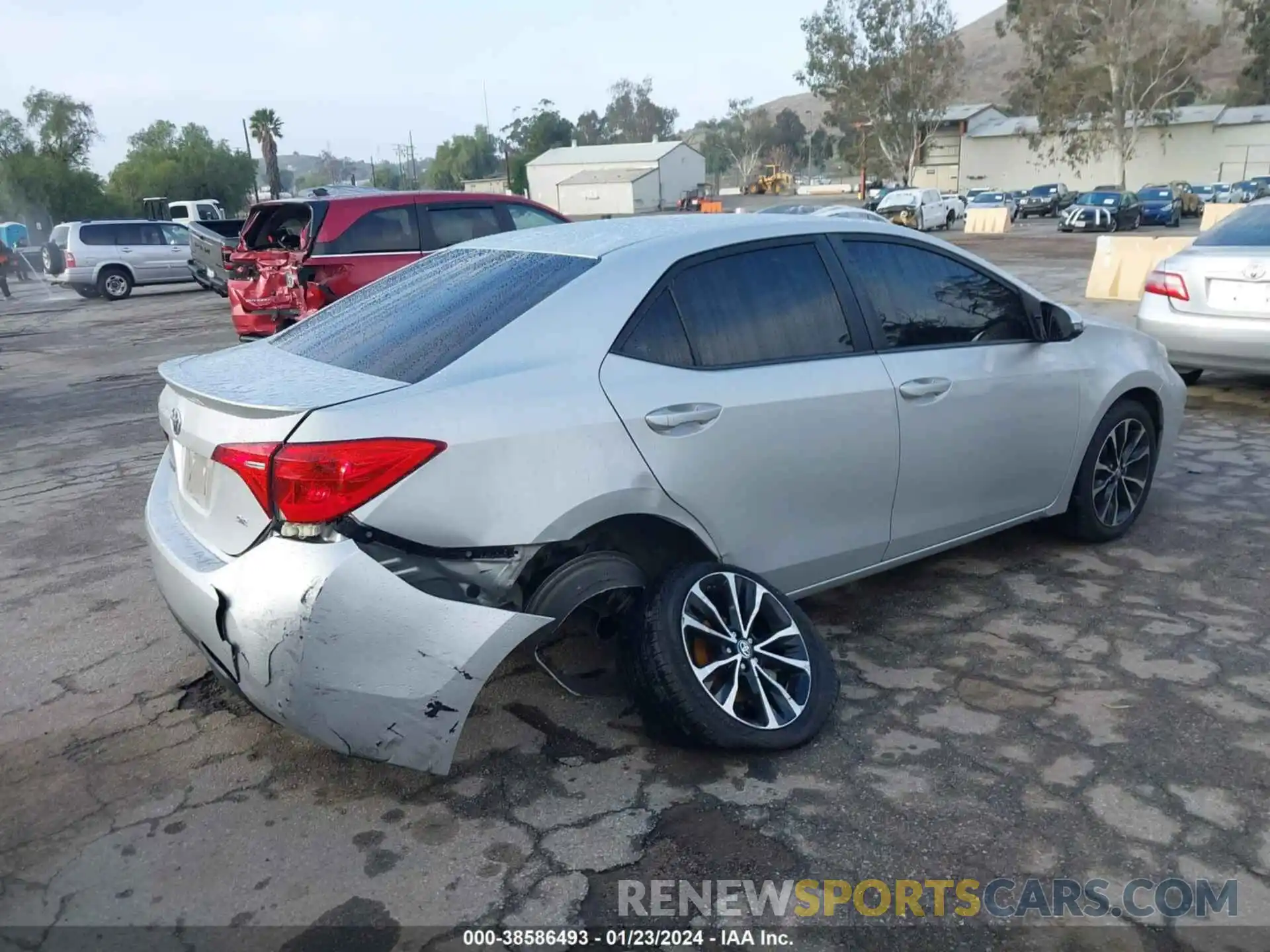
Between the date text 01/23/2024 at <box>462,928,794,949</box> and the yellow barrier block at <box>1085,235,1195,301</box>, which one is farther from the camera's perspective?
the yellow barrier block at <box>1085,235,1195,301</box>

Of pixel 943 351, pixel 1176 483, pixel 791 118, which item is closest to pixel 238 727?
pixel 943 351

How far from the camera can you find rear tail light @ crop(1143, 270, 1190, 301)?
7.03 m

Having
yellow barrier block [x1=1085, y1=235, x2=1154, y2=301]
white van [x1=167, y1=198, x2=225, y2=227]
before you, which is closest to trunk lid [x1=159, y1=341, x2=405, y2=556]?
yellow barrier block [x1=1085, y1=235, x2=1154, y2=301]

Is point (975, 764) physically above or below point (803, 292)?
below

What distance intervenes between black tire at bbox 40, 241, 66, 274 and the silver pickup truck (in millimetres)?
3771

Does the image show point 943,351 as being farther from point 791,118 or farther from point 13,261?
point 791,118

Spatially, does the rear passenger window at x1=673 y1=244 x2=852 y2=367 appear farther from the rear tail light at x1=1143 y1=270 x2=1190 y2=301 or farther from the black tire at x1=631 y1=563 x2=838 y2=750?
the rear tail light at x1=1143 y1=270 x2=1190 y2=301

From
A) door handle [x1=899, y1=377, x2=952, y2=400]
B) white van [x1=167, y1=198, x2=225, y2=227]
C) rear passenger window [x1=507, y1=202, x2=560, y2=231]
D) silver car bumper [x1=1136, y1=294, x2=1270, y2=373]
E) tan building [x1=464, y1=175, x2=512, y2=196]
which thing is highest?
tan building [x1=464, y1=175, x2=512, y2=196]

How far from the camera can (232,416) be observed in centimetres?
274

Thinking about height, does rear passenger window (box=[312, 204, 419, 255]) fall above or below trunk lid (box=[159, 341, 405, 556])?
above

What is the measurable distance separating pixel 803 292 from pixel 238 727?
95.9 inches

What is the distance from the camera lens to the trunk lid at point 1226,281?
6582 millimetres

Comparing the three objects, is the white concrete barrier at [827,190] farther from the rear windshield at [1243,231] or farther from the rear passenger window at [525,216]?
the rear windshield at [1243,231]

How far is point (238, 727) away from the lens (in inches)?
133
